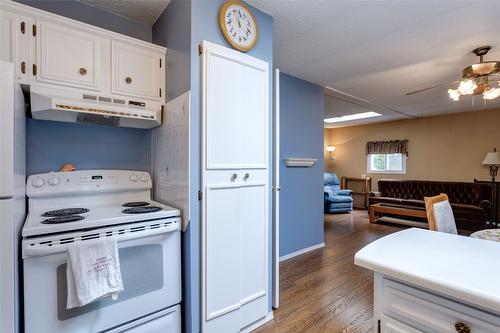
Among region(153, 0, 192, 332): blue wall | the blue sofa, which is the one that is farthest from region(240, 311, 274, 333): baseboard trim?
the blue sofa

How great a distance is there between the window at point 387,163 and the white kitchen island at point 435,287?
6283 mm

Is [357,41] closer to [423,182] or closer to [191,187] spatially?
[191,187]

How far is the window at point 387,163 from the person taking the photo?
21.9ft

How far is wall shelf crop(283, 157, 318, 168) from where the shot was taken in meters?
3.28

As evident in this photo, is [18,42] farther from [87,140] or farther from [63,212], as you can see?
[63,212]

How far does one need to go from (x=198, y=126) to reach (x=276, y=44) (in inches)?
56.9

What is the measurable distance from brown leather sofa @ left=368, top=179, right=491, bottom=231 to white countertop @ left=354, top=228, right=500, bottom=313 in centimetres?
462

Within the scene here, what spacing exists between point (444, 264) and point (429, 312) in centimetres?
19

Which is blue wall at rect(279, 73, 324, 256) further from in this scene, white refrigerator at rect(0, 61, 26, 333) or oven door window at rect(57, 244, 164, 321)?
white refrigerator at rect(0, 61, 26, 333)

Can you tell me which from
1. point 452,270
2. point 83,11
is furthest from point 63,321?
point 83,11

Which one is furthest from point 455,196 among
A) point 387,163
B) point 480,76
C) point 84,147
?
point 84,147

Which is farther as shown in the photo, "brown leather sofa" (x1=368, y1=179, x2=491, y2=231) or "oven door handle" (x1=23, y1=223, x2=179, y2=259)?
"brown leather sofa" (x1=368, y1=179, x2=491, y2=231)

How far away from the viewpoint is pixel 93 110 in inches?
64.6

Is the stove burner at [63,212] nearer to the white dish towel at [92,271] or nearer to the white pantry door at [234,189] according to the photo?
the white dish towel at [92,271]
